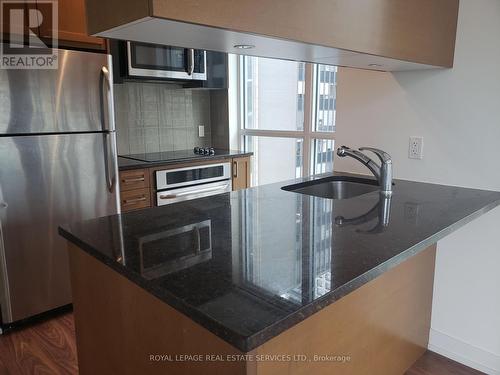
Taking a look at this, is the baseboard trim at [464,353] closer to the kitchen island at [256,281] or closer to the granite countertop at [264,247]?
the kitchen island at [256,281]

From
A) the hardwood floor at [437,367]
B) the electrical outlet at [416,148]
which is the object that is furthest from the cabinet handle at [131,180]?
the hardwood floor at [437,367]

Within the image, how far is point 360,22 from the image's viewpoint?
1365 mm

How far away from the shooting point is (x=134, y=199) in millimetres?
2883

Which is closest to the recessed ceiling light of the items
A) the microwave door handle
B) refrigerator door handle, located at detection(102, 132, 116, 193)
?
refrigerator door handle, located at detection(102, 132, 116, 193)

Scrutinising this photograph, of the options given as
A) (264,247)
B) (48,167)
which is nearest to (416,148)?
(264,247)

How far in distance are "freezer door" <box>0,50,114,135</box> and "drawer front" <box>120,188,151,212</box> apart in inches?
22.3

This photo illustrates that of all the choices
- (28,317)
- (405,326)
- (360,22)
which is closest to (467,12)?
(360,22)

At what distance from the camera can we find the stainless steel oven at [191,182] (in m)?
3.03

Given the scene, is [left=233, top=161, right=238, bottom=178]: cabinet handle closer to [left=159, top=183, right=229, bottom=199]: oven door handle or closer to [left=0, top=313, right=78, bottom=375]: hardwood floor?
[left=159, top=183, right=229, bottom=199]: oven door handle

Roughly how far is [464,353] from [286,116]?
2.42 meters

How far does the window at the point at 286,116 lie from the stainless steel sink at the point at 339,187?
114cm

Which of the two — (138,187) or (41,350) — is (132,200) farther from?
(41,350)

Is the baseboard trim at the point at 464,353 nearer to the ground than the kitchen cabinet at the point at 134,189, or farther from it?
nearer to the ground

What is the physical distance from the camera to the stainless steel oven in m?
3.03
